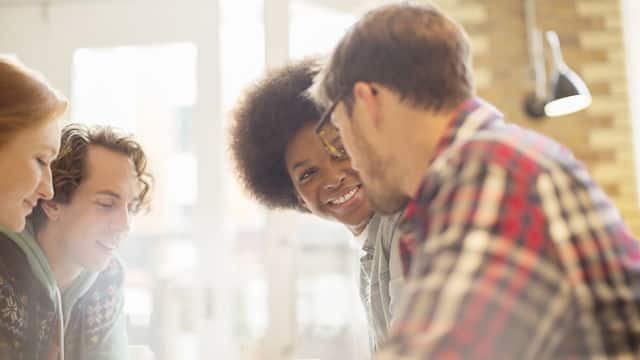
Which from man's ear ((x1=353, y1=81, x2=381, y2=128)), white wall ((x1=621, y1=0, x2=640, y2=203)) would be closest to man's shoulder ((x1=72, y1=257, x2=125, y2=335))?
man's ear ((x1=353, y1=81, x2=381, y2=128))

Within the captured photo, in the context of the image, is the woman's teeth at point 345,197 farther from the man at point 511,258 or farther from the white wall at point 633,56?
the white wall at point 633,56

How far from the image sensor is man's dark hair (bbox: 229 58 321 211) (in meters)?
1.89

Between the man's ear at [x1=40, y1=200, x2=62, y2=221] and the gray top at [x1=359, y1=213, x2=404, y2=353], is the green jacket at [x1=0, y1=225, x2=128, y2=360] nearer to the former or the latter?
the man's ear at [x1=40, y1=200, x2=62, y2=221]

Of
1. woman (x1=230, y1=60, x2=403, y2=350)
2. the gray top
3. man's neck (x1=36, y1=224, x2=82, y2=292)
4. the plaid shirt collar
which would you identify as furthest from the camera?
man's neck (x1=36, y1=224, x2=82, y2=292)

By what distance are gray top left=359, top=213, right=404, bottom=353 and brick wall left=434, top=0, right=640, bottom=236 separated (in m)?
1.44

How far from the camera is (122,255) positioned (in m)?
2.92

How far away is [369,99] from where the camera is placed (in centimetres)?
97

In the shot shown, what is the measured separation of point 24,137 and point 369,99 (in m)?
0.84

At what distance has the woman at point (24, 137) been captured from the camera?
1.47 m

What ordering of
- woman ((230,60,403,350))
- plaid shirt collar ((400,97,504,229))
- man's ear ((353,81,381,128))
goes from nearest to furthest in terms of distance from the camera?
plaid shirt collar ((400,97,504,229)), man's ear ((353,81,381,128)), woman ((230,60,403,350))

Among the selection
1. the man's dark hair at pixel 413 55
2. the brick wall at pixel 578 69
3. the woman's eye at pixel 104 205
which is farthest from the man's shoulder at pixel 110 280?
the brick wall at pixel 578 69

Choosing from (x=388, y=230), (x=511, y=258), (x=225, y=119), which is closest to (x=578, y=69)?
(x=225, y=119)

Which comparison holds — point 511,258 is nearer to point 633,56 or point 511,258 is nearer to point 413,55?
point 413,55

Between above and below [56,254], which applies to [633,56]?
above
